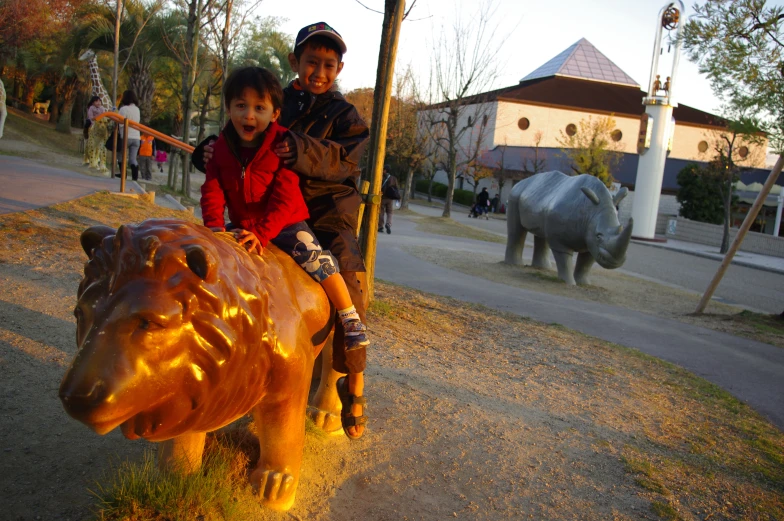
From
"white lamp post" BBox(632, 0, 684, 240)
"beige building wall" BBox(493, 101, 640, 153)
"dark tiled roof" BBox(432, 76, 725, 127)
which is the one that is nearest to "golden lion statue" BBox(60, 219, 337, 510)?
"white lamp post" BBox(632, 0, 684, 240)

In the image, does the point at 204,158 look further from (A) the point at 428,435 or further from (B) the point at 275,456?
(A) the point at 428,435

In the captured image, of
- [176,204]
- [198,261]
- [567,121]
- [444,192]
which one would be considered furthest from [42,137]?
[567,121]

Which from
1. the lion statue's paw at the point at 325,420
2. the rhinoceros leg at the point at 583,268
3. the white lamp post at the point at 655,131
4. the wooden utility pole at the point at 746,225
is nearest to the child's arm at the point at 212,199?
the lion statue's paw at the point at 325,420

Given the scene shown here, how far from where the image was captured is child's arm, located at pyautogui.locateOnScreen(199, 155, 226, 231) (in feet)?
8.75

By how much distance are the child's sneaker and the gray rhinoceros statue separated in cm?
Answer: 789

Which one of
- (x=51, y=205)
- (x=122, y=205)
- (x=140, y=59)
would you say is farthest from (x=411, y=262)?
(x=140, y=59)

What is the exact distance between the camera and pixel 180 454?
2.62 meters

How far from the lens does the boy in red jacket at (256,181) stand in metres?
2.52

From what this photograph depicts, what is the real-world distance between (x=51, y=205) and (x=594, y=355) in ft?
22.9

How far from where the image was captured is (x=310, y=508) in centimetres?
284

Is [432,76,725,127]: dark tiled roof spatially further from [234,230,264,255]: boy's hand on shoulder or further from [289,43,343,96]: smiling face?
[234,230,264,255]: boy's hand on shoulder

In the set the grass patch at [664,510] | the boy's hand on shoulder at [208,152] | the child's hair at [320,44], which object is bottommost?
the grass patch at [664,510]

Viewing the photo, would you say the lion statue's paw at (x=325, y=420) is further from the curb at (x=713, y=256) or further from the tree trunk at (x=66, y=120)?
the tree trunk at (x=66, y=120)

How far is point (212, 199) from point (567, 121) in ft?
153
